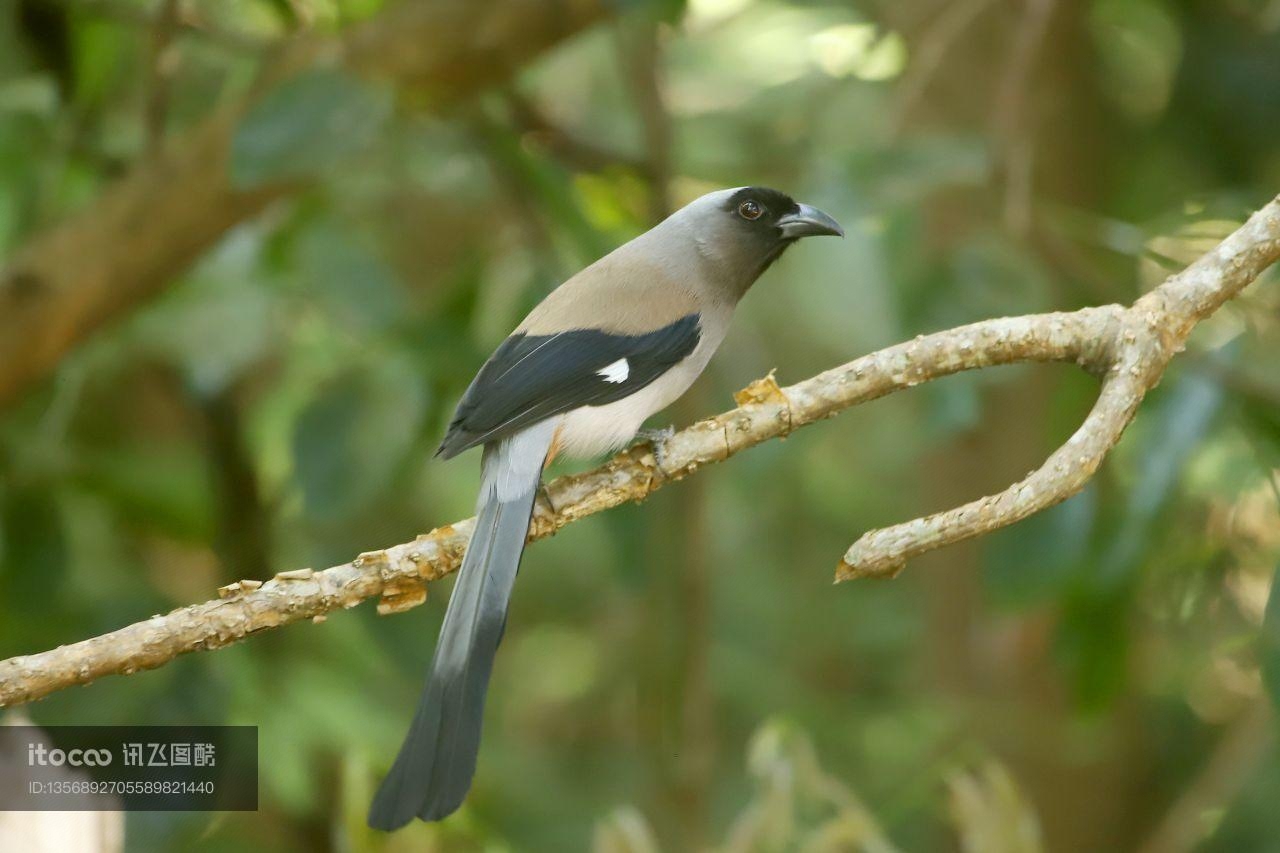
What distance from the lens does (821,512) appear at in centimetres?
629

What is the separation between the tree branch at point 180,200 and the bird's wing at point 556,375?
3.57 ft

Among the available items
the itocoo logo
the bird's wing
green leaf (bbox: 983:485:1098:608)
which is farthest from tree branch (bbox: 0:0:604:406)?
green leaf (bbox: 983:485:1098:608)

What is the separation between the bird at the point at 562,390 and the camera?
229 cm

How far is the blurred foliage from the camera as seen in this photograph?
3.61 meters

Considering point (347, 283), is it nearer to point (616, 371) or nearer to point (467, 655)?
point (616, 371)

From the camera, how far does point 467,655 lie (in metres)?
2.42

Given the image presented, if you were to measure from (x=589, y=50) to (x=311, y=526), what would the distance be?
9.60 ft

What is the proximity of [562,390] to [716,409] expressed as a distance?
6.67 feet

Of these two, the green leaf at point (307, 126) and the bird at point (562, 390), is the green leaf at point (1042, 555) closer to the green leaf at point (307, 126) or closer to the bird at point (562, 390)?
the bird at point (562, 390)

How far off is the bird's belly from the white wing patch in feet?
0.15

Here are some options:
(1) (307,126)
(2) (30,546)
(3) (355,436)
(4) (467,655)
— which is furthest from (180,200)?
(4) (467,655)

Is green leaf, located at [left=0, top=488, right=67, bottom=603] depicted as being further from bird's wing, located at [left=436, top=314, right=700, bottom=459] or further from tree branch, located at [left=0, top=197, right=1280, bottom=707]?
tree branch, located at [left=0, top=197, right=1280, bottom=707]

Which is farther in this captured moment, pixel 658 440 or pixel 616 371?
pixel 616 371

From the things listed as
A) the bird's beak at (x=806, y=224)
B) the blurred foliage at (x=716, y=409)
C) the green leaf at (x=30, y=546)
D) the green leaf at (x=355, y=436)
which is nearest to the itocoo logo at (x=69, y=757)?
the blurred foliage at (x=716, y=409)
